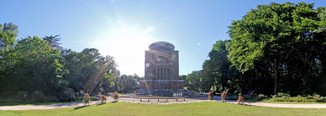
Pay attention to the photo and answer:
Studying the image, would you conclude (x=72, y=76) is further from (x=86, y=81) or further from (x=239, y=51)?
(x=239, y=51)

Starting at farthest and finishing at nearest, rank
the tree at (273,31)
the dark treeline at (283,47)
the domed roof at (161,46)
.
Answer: the domed roof at (161,46), the dark treeline at (283,47), the tree at (273,31)

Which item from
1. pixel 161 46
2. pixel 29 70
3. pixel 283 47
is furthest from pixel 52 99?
pixel 161 46

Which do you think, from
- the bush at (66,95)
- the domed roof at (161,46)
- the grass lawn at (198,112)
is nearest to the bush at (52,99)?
the bush at (66,95)

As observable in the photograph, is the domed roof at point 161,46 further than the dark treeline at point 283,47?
Yes

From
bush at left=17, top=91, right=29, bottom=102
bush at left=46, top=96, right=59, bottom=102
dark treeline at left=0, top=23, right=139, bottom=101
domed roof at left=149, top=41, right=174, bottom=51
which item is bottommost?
bush at left=46, top=96, right=59, bottom=102

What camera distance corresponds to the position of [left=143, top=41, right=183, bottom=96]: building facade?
216 ft

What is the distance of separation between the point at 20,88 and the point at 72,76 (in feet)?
28.7

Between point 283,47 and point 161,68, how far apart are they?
1618 inches

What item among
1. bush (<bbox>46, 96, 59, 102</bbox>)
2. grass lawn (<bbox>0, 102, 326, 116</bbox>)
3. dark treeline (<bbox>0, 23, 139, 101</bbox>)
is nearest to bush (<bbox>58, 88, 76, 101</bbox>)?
dark treeline (<bbox>0, 23, 139, 101</bbox>)

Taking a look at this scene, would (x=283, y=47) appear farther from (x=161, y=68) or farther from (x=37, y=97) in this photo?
(x=161, y=68)

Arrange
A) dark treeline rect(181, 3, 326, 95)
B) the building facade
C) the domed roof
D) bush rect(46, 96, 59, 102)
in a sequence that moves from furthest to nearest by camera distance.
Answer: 1. the domed roof
2. the building facade
3. bush rect(46, 96, 59, 102)
4. dark treeline rect(181, 3, 326, 95)

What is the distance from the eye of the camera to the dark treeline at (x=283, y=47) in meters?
28.3

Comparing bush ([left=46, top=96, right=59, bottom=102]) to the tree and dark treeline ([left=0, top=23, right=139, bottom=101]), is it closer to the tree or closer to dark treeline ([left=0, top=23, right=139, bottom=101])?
dark treeline ([left=0, top=23, right=139, bottom=101])

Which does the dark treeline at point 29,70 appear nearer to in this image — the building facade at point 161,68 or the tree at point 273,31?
the tree at point 273,31
